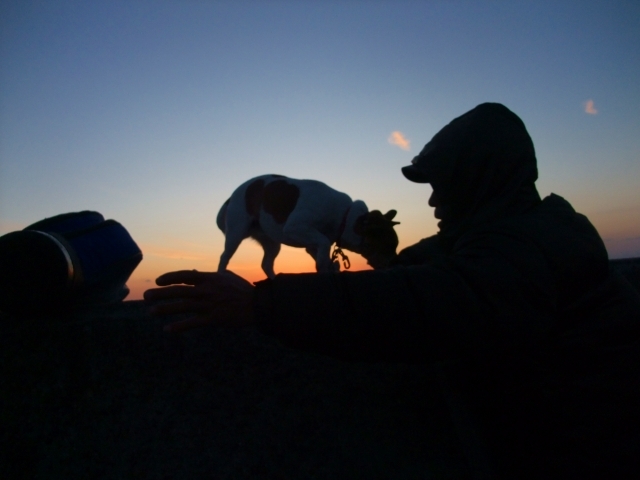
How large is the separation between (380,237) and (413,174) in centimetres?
265

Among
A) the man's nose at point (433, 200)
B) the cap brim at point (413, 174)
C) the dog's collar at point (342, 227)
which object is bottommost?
the man's nose at point (433, 200)

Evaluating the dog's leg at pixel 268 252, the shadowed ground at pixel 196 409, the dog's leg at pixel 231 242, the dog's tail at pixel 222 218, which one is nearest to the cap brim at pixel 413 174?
the shadowed ground at pixel 196 409

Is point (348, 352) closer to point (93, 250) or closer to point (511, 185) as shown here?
point (511, 185)

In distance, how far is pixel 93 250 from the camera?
1096 millimetres

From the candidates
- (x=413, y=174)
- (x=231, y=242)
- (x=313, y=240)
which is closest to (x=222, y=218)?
(x=231, y=242)

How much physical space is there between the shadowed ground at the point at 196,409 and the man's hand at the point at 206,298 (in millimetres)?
426

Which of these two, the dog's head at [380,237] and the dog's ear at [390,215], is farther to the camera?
the dog's ear at [390,215]

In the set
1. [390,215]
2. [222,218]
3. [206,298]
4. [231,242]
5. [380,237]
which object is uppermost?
[222,218]

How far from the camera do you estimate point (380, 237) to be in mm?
3936

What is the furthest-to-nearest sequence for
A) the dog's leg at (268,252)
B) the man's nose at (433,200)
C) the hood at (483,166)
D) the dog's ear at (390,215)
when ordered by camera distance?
the dog's leg at (268,252)
the dog's ear at (390,215)
the man's nose at (433,200)
the hood at (483,166)

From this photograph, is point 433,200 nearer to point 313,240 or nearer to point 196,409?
point 196,409

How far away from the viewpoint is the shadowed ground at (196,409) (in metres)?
0.91

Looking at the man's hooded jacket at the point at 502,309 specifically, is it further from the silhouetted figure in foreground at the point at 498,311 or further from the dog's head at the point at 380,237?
the dog's head at the point at 380,237

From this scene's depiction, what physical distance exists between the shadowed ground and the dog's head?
2545 mm
